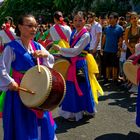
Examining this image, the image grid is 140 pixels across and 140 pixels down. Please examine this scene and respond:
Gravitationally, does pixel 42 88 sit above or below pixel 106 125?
above

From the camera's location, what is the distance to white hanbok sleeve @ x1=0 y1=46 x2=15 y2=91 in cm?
361

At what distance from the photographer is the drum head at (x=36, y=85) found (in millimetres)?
3455

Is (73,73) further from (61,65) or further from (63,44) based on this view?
(63,44)

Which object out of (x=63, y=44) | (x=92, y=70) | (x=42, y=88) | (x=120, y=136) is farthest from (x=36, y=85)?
(x=92, y=70)

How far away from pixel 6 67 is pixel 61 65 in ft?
5.82

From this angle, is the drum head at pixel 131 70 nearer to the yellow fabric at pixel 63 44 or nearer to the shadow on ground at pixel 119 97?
the yellow fabric at pixel 63 44

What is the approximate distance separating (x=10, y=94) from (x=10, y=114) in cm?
20

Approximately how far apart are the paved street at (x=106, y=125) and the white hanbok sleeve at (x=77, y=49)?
3.52ft

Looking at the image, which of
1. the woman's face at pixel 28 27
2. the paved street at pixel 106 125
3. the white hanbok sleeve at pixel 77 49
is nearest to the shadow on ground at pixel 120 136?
the paved street at pixel 106 125

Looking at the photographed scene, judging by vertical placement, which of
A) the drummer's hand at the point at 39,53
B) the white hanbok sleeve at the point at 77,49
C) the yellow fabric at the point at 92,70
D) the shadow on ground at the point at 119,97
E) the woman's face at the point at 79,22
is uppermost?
the woman's face at the point at 79,22

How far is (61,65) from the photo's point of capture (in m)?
5.37

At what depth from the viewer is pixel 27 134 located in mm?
3674

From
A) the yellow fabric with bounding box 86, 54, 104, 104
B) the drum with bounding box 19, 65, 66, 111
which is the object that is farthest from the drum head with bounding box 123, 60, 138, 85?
the drum with bounding box 19, 65, 66, 111

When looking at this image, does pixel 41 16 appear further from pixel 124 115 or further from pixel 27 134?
pixel 27 134
